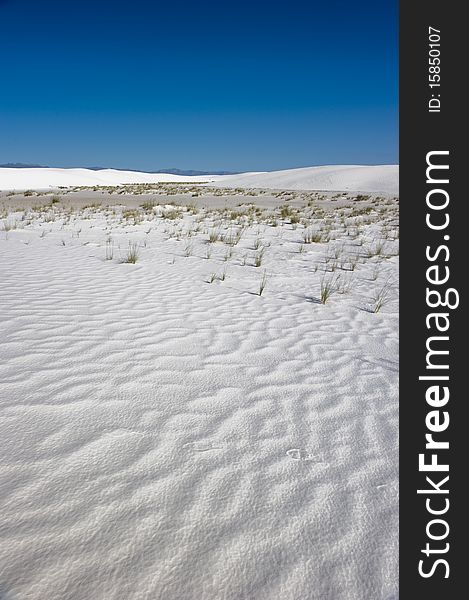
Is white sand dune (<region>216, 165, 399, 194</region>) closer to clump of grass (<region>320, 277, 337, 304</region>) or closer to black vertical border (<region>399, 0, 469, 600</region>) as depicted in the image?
clump of grass (<region>320, 277, 337, 304</region>)

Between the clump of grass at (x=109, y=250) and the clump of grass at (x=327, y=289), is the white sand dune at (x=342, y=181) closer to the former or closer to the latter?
the clump of grass at (x=109, y=250)

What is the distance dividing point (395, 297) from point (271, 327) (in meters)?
2.59

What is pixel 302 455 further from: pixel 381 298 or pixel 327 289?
pixel 381 298

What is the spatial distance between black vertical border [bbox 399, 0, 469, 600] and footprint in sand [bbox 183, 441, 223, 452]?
3.15ft

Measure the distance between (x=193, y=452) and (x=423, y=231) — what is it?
6.65ft

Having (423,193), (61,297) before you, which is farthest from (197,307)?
(423,193)

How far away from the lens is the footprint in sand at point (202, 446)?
6.95ft

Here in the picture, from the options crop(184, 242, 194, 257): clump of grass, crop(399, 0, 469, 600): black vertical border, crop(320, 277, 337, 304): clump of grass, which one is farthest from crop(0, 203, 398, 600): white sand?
crop(184, 242, 194, 257): clump of grass

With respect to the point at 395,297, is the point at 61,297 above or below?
above

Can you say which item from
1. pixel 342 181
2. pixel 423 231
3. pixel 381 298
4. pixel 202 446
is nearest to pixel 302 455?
pixel 202 446

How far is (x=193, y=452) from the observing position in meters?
2.09

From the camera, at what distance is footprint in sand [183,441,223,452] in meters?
2.12

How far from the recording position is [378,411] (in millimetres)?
2715

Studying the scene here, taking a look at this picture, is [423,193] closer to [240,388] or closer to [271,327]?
[240,388]
